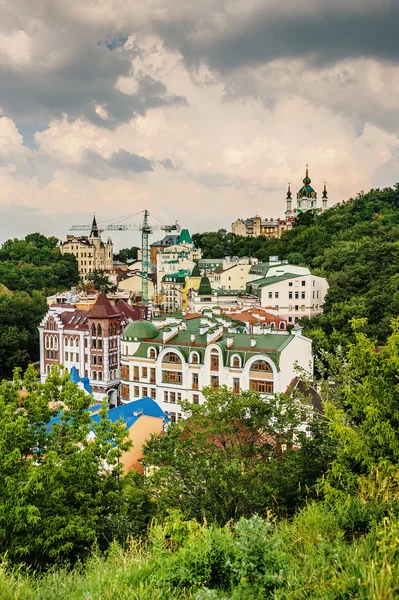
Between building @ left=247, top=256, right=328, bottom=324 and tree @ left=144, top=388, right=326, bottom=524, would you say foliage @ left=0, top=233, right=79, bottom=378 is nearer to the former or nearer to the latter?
building @ left=247, top=256, right=328, bottom=324

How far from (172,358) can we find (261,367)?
6.41 metres

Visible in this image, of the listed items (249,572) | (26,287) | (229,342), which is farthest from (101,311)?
(26,287)

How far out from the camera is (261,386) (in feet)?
104

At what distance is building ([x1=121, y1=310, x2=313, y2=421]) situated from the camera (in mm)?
31641

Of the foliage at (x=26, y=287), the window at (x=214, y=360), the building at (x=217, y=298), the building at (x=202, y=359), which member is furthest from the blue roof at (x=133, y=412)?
the foliage at (x=26, y=287)

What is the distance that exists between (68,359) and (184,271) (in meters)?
48.5

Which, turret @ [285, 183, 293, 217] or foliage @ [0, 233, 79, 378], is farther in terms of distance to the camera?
turret @ [285, 183, 293, 217]

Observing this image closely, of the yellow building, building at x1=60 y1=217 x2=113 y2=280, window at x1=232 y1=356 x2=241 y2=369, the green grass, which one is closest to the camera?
the green grass

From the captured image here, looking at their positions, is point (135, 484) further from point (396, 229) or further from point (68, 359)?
point (396, 229)

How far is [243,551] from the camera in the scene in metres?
7.49

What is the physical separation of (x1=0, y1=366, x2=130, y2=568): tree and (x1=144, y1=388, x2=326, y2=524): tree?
5.34ft

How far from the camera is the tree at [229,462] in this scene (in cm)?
1377

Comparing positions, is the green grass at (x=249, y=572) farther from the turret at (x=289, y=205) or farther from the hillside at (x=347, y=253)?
the turret at (x=289, y=205)

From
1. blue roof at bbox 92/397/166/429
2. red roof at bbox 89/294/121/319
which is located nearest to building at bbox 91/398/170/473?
blue roof at bbox 92/397/166/429
